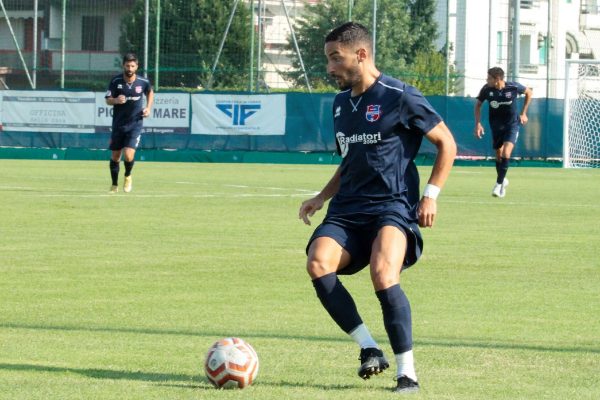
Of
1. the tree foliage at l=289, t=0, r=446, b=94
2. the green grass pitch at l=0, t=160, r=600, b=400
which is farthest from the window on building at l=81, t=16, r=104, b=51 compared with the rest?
the green grass pitch at l=0, t=160, r=600, b=400

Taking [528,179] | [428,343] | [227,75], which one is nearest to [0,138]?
[227,75]

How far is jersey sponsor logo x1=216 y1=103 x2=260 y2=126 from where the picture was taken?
3769 centimetres

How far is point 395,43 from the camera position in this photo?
43156mm

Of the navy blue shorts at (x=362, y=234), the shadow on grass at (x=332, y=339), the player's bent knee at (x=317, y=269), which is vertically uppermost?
the navy blue shorts at (x=362, y=234)

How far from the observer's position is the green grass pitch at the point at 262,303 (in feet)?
21.9

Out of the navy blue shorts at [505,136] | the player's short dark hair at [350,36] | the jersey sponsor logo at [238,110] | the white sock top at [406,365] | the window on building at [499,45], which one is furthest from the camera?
the window on building at [499,45]

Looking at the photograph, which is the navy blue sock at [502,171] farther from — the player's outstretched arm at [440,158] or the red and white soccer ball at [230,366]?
the red and white soccer ball at [230,366]

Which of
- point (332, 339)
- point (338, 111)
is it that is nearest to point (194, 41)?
point (332, 339)

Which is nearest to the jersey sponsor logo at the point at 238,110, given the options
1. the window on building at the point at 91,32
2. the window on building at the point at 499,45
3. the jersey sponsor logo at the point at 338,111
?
the window on building at the point at 91,32

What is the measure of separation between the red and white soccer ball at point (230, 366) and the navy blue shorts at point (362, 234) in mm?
713

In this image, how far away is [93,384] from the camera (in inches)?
256

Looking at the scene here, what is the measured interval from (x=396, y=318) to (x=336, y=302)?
0.37 meters

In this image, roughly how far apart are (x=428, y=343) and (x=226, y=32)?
33.5 metres

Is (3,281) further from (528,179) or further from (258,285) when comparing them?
(528,179)
